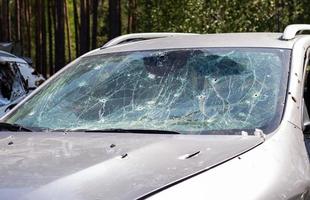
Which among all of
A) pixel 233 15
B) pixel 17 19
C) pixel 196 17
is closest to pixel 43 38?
pixel 17 19

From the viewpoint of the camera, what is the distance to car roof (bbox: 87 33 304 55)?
3.99 m

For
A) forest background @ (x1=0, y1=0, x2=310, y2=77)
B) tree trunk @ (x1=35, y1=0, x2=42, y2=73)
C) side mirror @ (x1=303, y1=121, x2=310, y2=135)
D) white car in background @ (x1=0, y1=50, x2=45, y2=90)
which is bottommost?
tree trunk @ (x1=35, y1=0, x2=42, y2=73)

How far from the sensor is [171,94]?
3781mm

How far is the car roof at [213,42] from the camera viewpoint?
13.1 feet

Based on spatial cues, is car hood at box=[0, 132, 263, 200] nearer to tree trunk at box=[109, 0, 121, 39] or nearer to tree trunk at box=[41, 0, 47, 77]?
tree trunk at box=[109, 0, 121, 39]

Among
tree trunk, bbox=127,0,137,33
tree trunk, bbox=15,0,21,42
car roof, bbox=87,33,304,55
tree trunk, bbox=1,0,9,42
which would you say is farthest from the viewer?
tree trunk, bbox=15,0,21,42

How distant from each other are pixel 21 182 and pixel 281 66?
1765 millimetres

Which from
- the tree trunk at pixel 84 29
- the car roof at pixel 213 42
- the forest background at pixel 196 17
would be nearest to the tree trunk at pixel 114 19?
the forest background at pixel 196 17

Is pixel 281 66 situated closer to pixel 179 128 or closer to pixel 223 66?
pixel 223 66

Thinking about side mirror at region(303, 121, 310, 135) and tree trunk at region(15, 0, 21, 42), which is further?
tree trunk at region(15, 0, 21, 42)

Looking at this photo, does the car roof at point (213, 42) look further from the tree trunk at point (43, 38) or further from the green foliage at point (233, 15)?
the tree trunk at point (43, 38)

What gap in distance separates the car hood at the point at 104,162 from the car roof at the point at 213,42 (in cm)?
97

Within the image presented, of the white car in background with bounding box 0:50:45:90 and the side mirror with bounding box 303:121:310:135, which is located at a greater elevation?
the side mirror with bounding box 303:121:310:135

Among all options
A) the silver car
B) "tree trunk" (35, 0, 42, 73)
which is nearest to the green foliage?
"tree trunk" (35, 0, 42, 73)
